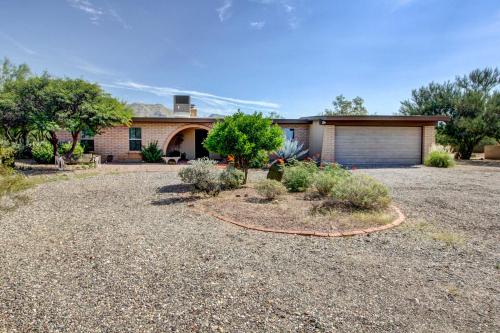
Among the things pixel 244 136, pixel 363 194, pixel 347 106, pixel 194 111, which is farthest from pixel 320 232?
pixel 347 106

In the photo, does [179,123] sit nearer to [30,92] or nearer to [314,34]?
[30,92]

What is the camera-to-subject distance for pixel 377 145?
1955cm

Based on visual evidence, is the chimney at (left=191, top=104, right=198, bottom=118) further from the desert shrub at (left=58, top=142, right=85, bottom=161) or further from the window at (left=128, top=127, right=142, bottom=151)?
the desert shrub at (left=58, top=142, right=85, bottom=161)

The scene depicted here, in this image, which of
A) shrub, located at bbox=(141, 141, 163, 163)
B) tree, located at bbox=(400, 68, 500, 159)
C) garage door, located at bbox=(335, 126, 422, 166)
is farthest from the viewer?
tree, located at bbox=(400, 68, 500, 159)

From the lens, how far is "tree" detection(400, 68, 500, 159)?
2503 cm

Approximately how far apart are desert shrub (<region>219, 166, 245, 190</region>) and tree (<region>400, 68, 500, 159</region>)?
23.5 m

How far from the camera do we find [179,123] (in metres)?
20.9

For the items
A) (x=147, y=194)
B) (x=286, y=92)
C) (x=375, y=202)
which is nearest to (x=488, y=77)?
(x=286, y=92)

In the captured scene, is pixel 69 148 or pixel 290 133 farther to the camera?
pixel 290 133

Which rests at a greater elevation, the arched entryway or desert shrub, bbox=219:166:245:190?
the arched entryway

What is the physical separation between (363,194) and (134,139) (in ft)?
57.4

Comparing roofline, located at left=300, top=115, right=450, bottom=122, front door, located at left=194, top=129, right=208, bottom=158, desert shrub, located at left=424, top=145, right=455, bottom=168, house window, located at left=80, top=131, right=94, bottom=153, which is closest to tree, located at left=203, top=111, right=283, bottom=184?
roofline, located at left=300, top=115, right=450, bottom=122

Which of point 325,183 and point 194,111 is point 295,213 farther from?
point 194,111

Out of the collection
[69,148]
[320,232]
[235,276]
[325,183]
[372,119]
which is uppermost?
[372,119]
